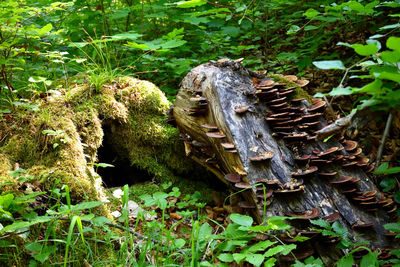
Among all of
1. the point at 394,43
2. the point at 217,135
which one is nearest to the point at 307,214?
the point at 217,135

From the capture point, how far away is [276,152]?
304cm

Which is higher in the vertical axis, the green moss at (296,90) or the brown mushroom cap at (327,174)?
the green moss at (296,90)

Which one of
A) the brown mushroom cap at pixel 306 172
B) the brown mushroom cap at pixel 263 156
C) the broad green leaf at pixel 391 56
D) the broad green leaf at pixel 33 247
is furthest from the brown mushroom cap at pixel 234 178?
the broad green leaf at pixel 391 56

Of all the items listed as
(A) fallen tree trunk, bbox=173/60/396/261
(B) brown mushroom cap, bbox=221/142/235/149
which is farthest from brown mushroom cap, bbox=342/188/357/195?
(B) brown mushroom cap, bbox=221/142/235/149

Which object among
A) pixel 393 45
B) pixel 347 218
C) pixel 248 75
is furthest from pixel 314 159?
pixel 393 45

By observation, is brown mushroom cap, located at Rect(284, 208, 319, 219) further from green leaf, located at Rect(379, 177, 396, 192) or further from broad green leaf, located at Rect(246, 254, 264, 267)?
green leaf, located at Rect(379, 177, 396, 192)

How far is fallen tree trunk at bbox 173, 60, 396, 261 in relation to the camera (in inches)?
107

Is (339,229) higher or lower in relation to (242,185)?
lower

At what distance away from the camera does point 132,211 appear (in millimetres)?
3508

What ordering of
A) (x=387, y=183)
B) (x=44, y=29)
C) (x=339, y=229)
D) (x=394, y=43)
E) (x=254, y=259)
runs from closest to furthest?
(x=394, y=43)
(x=254, y=259)
(x=339, y=229)
(x=387, y=183)
(x=44, y=29)

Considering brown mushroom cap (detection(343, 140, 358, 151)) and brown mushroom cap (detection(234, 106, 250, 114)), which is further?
brown mushroom cap (detection(234, 106, 250, 114))

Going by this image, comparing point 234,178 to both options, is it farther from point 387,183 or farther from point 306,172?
point 387,183

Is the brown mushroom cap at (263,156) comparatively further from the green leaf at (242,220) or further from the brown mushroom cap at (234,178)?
the green leaf at (242,220)

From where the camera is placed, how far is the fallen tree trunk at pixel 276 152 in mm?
2725
